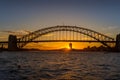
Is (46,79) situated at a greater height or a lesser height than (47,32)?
lesser

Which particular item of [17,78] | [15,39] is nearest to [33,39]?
[15,39]

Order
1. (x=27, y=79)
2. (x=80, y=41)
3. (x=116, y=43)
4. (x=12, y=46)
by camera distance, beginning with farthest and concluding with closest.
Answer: (x=12, y=46) < (x=116, y=43) < (x=80, y=41) < (x=27, y=79)

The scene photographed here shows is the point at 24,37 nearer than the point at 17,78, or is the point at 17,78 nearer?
the point at 17,78

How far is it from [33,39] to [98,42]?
28.2 meters

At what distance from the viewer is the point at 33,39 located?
14238 cm

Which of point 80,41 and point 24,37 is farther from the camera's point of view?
point 24,37

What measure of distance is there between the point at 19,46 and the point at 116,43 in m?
45.2

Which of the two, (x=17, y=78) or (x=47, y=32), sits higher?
(x=47, y=32)

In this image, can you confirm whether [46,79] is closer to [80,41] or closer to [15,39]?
[80,41]

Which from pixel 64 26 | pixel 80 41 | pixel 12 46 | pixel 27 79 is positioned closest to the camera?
pixel 27 79

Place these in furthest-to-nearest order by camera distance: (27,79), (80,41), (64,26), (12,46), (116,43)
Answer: (12,46) < (116,43) < (64,26) < (80,41) < (27,79)

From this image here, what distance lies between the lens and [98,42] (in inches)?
5285

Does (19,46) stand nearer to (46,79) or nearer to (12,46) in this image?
(12,46)

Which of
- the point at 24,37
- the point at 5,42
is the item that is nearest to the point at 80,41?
the point at 24,37
